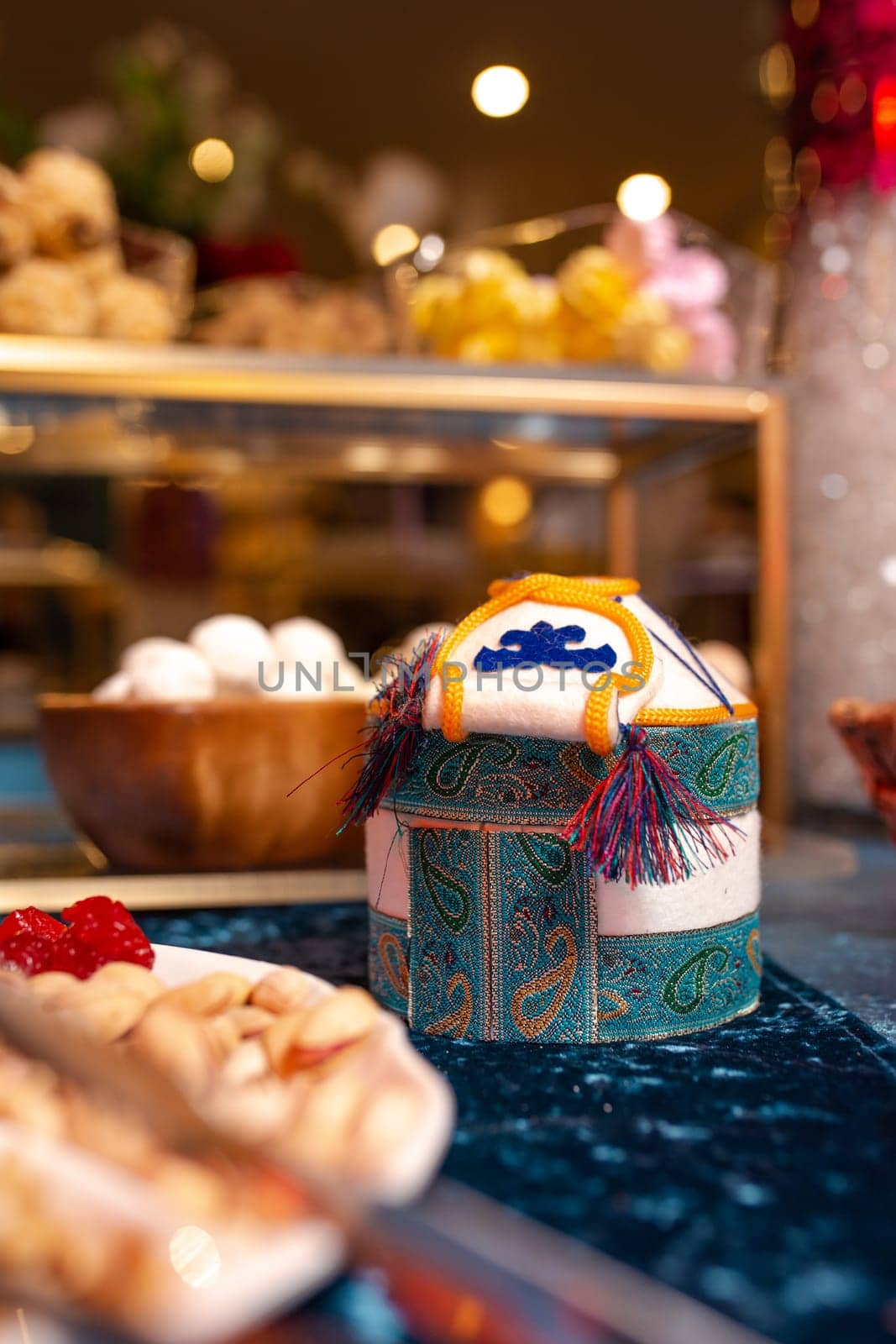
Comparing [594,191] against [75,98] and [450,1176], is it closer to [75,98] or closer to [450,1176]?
[75,98]

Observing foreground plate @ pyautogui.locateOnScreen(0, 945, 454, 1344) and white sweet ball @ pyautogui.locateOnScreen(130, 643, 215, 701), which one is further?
white sweet ball @ pyautogui.locateOnScreen(130, 643, 215, 701)

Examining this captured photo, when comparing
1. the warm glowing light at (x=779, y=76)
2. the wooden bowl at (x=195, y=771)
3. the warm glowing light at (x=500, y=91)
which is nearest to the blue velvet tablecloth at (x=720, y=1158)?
the wooden bowl at (x=195, y=771)

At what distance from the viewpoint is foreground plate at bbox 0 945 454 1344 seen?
0.91 feet

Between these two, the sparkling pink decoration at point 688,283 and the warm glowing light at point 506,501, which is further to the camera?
the warm glowing light at point 506,501

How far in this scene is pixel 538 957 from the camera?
1.79 ft

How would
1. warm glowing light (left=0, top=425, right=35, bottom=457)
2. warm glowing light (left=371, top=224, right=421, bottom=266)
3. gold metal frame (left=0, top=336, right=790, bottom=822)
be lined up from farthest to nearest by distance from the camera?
warm glowing light (left=371, top=224, right=421, bottom=266) < warm glowing light (left=0, top=425, right=35, bottom=457) < gold metal frame (left=0, top=336, right=790, bottom=822)

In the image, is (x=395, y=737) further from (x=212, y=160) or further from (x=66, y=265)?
(x=212, y=160)

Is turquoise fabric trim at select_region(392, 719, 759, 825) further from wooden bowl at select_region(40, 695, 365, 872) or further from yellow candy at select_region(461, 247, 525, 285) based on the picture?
yellow candy at select_region(461, 247, 525, 285)

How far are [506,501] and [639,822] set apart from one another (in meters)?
1.11

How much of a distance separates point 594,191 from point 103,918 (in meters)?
1.68

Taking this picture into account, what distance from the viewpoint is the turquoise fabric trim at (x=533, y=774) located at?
543mm

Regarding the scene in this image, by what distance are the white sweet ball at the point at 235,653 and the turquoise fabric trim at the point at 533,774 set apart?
1.01 feet

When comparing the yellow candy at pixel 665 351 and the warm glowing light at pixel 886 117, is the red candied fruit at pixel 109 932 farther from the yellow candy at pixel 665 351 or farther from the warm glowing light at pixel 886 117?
the warm glowing light at pixel 886 117

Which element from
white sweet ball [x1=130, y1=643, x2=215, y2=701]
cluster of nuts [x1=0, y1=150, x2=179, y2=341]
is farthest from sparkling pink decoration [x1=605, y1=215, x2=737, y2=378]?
white sweet ball [x1=130, y1=643, x2=215, y2=701]
